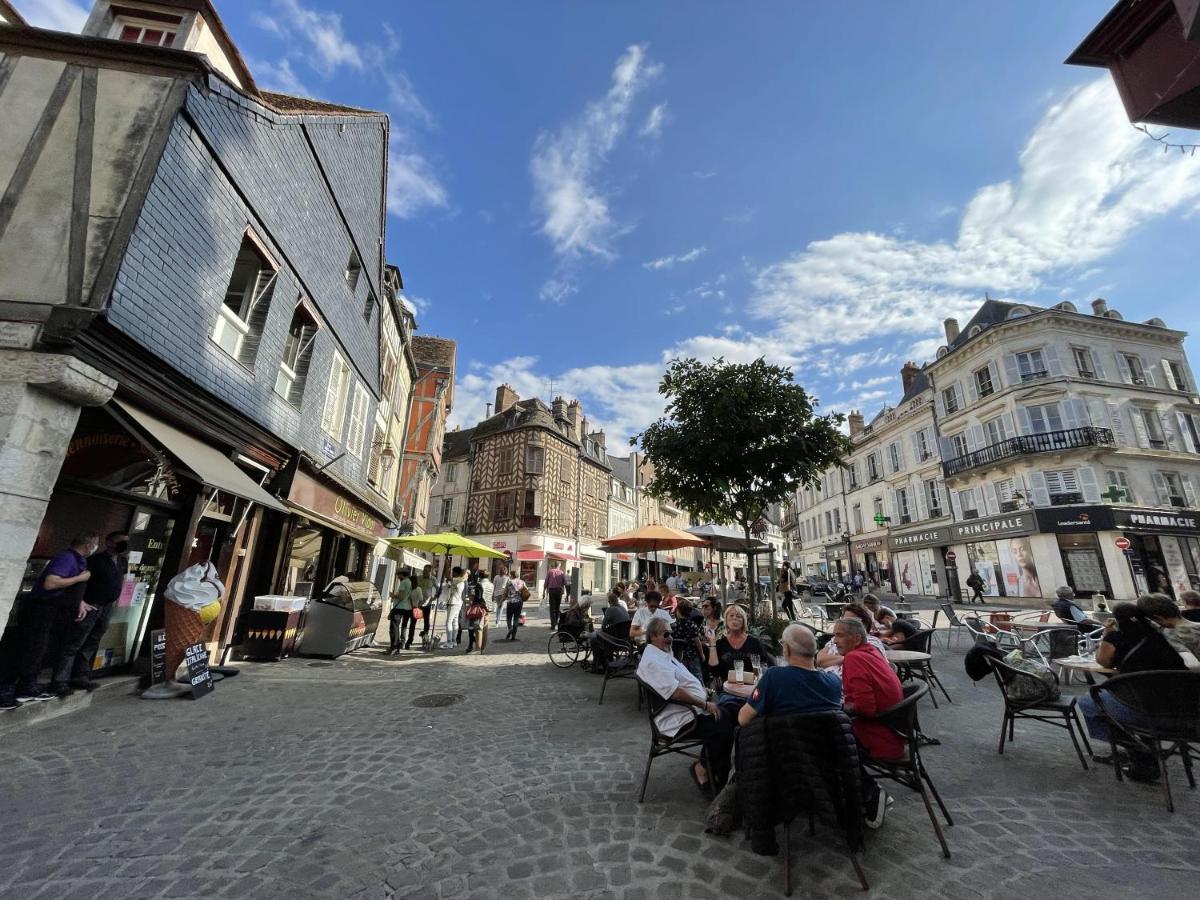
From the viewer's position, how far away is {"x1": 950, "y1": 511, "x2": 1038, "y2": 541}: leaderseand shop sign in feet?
68.1

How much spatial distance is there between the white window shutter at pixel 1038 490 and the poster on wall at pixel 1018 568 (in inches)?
68.1

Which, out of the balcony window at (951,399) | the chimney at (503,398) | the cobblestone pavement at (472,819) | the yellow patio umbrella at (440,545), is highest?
the chimney at (503,398)

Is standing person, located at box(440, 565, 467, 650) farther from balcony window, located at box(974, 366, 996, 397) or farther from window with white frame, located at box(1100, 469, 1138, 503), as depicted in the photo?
balcony window, located at box(974, 366, 996, 397)

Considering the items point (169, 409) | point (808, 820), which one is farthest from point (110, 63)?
point (808, 820)

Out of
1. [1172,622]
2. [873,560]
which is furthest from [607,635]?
[873,560]

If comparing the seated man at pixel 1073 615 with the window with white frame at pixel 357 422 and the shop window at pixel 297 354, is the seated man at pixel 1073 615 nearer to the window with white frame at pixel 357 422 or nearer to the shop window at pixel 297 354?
the shop window at pixel 297 354

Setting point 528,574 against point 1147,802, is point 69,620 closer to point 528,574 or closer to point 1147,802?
point 1147,802

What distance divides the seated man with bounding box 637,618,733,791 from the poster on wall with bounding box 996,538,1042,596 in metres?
24.6

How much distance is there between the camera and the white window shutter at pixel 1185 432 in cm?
2142

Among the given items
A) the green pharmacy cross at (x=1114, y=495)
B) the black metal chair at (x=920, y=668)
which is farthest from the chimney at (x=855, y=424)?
the black metal chair at (x=920, y=668)

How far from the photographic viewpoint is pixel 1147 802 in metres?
3.43

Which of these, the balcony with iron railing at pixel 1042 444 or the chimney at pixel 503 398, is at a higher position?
the chimney at pixel 503 398

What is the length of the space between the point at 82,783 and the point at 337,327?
29.3 feet

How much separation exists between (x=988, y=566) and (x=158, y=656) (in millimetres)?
28906
